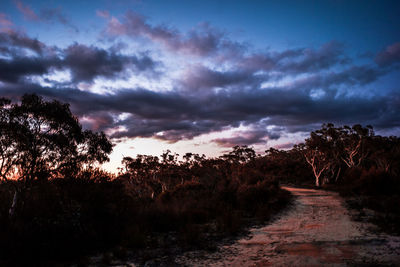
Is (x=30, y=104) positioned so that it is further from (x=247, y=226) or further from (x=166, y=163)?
(x=166, y=163)

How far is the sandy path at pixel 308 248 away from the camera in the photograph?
5.79 m

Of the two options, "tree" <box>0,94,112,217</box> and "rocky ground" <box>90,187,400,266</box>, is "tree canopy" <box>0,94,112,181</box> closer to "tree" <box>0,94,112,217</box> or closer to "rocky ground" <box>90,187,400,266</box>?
"tree" <box>0,94,112,217</box>

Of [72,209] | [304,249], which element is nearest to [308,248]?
[304,249]

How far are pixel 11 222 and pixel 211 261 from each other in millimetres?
6594

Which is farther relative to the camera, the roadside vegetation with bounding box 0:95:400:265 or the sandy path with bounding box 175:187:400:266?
the roadside vegetation with bounding box 0:95:400:265

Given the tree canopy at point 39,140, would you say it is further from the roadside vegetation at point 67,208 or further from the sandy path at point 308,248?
the sandy path at point 308,248

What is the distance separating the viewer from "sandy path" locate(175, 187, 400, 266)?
5789 millimetres

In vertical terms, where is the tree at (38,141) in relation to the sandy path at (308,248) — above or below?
above

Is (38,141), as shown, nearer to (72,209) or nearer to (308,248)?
(72,209)

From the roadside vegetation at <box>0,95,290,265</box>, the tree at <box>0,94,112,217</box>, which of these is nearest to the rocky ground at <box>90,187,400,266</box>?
the roadside vegetation at <box>0,95,290,265</box>

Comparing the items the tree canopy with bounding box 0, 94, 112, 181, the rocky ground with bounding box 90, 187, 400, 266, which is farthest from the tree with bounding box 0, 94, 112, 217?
the rocky ground with bounding box 90, 187, 400, 266

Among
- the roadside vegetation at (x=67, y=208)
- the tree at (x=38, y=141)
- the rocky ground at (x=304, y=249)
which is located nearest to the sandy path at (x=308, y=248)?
the rocky ground at (x=304, y=249)

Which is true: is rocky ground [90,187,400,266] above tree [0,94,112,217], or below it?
below

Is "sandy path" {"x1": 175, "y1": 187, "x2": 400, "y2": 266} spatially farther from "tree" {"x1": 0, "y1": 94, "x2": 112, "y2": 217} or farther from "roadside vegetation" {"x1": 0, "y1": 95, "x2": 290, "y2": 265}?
"tree" {"x1": 0, "y1": 94, "x2": 112, "y2": 217}
